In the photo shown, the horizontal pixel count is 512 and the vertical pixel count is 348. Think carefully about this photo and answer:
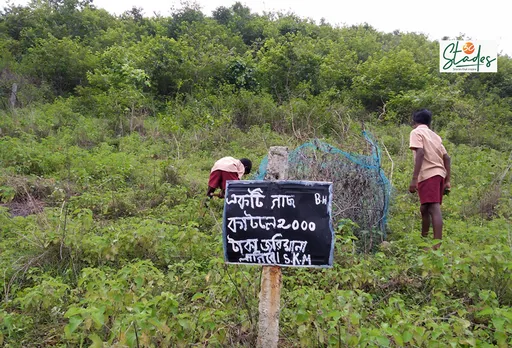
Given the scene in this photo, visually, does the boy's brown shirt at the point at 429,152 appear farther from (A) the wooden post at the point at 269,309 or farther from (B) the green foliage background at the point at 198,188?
(A) the wooden post at the point at 269,309

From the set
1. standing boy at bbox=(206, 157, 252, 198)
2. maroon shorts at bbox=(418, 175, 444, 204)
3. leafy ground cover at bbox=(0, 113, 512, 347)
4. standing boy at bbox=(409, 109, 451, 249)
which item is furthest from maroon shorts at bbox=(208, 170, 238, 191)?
maroon shorts at bbox=(418, 175, 444, 204)

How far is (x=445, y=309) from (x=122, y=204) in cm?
420

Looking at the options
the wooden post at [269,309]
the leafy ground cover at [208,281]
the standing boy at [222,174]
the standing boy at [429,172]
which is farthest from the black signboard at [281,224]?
the standing boy at [222,174]

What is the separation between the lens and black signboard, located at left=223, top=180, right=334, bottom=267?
2.41 metres

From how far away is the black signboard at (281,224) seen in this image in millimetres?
2406

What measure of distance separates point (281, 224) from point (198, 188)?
455cm

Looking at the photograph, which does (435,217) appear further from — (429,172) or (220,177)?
(220,177)

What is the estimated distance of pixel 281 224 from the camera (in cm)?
242

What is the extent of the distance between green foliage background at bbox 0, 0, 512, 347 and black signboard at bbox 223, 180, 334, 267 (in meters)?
0.40

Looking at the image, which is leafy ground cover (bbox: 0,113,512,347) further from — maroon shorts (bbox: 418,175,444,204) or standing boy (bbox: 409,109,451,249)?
maroon shorts (bbox: 418,175,444,204)

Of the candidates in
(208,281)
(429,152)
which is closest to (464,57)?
(429,152)

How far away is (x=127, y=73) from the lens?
13.3 metres

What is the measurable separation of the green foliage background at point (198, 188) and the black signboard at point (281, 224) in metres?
0.40

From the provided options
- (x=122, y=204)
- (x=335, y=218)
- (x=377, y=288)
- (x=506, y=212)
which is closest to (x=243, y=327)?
(x=377, y=288)
